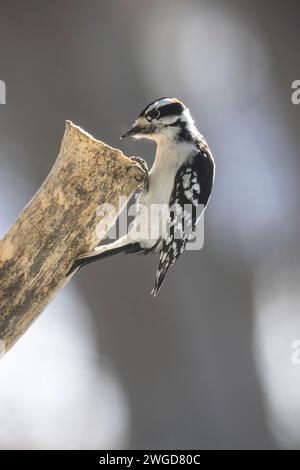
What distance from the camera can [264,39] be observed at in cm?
444

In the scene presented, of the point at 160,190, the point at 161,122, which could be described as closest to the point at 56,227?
the point at 160,190

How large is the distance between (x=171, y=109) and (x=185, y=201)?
333 mm

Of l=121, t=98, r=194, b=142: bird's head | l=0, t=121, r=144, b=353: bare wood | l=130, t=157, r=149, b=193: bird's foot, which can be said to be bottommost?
l=0, t=121, r=144, b=353: bare wood

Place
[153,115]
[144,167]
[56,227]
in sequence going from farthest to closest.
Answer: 1. [153,115]
2. [144,167]
3. [56,227]

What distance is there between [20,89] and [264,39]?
121 centimetres

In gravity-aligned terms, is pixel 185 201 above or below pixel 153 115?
below

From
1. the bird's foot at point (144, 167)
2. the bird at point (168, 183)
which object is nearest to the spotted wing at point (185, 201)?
the bird at point (168, 183)

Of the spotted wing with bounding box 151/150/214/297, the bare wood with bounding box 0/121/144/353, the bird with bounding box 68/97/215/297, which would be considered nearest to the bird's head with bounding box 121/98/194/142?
the bird with bounding box 68/97/215/297

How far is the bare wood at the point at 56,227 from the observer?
9.14ft

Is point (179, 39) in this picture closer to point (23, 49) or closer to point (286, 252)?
point (23, 49)

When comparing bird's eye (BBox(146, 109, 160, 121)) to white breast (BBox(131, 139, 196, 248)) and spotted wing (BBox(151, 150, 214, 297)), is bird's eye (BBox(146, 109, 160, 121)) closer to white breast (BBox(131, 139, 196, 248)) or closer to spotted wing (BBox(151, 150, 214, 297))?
white breast (BBox(131, 139, 196, 248))

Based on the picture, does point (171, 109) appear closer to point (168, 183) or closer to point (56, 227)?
point (168, 183)

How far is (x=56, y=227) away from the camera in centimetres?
281

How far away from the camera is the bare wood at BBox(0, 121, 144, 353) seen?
279cm
